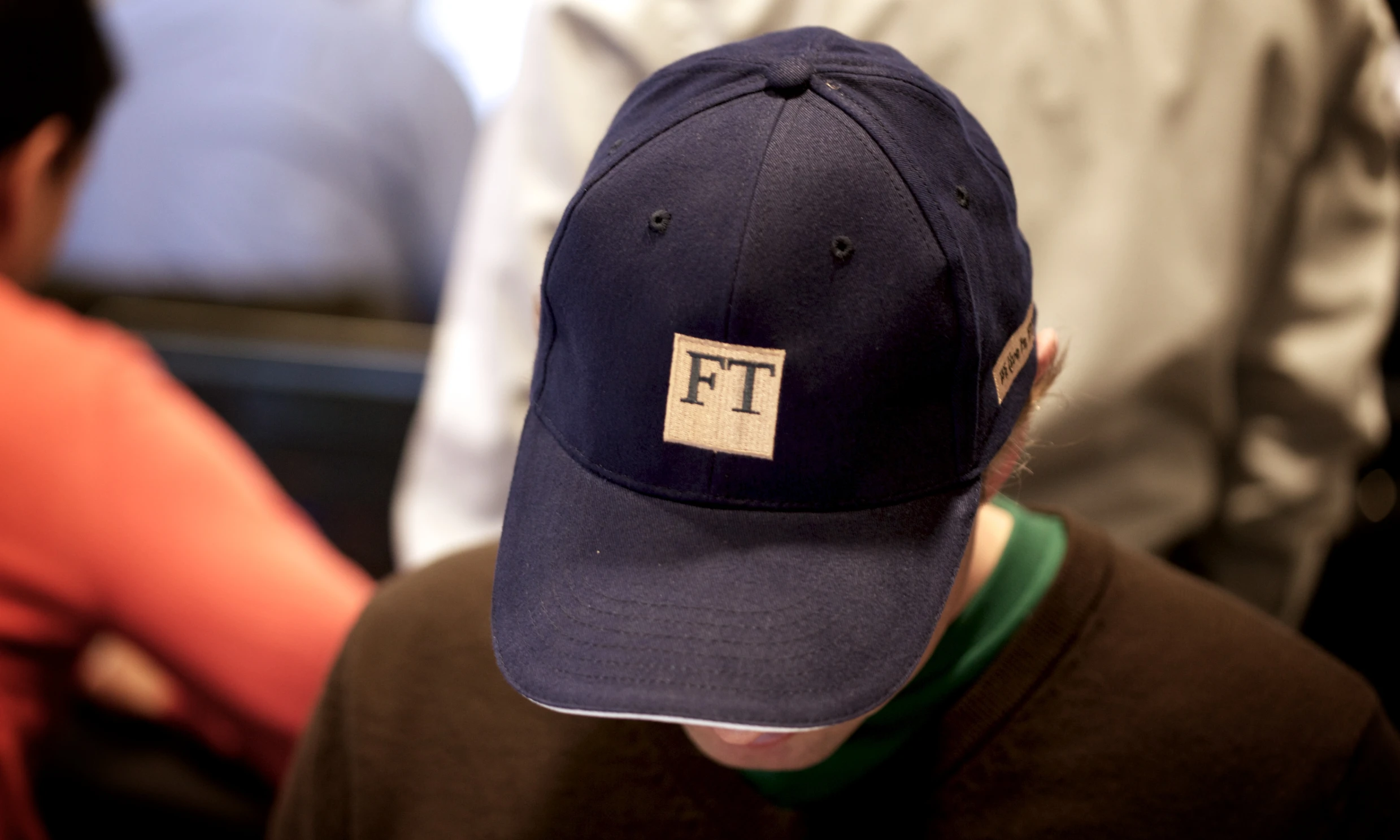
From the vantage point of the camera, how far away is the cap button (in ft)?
2.02

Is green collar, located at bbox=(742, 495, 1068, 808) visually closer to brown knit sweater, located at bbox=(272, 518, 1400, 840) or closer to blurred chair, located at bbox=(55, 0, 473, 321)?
brown knit sweater, located at bbox=(272, 518, 1400, 840)

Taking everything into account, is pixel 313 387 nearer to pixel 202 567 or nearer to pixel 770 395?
pixel 202 567

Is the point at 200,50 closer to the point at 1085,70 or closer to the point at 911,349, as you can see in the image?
the point at 1085,70

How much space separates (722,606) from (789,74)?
30cm

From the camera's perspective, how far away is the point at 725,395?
23.8 inches

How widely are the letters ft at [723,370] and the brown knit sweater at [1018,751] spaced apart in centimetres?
32

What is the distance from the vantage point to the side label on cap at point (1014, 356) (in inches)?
25.2

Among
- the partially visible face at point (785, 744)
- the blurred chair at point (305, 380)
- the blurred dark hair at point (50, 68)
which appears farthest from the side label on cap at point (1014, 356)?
the blurred chair at point (305, 380)

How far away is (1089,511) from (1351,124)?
0.45m

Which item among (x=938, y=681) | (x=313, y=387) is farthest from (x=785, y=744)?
(x=313, y=387)

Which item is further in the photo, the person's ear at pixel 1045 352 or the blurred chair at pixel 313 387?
the blurred chair at pixel 313 387

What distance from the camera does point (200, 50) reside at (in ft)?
6.16

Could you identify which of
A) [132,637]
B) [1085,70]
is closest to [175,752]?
[132,637]

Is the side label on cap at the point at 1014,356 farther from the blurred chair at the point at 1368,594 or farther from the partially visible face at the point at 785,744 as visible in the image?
the blurred chair at the point at 1368,594
